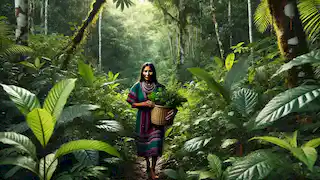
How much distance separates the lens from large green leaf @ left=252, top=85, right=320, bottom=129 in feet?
6.42

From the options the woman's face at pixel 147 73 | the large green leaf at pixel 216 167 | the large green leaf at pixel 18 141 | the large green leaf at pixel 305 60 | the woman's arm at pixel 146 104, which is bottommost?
the large green leaf at pixel 216 167

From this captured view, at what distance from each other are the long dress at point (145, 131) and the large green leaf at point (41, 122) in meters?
2.00

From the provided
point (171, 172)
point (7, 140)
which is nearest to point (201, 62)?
point (171, 172)

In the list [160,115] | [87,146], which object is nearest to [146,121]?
[160,115]

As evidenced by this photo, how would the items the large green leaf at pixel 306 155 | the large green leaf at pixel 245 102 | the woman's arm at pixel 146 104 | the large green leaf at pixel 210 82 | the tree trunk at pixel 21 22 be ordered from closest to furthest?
the large green leaf at pixel 306 155 → the large green leaf at pixel 245 102 → the large green leaf at pixel 210 82 → the woman's arm at pixel 146 104 → the tree trunk at pixel 21 22

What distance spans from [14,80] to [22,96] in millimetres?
1838

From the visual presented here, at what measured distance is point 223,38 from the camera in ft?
51.0

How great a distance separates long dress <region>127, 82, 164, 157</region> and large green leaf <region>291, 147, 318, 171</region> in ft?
8.16

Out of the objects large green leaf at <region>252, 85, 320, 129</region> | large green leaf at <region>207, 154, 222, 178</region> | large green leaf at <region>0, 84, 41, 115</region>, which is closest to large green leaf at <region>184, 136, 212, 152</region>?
large green leaf at <region>207, 154, 222, 178</region>

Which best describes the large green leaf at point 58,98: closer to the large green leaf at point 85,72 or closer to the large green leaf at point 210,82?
the large green leaf at point 210,82

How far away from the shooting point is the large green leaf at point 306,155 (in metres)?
1.73

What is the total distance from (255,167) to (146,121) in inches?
97.8

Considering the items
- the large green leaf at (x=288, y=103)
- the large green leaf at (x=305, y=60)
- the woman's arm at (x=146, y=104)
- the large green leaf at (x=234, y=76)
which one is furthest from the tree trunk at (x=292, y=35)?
the woman's arm at (x=146, y=104)

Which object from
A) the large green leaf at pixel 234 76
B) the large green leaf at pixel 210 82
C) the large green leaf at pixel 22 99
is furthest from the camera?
the large green leaf at pixel 234 76
